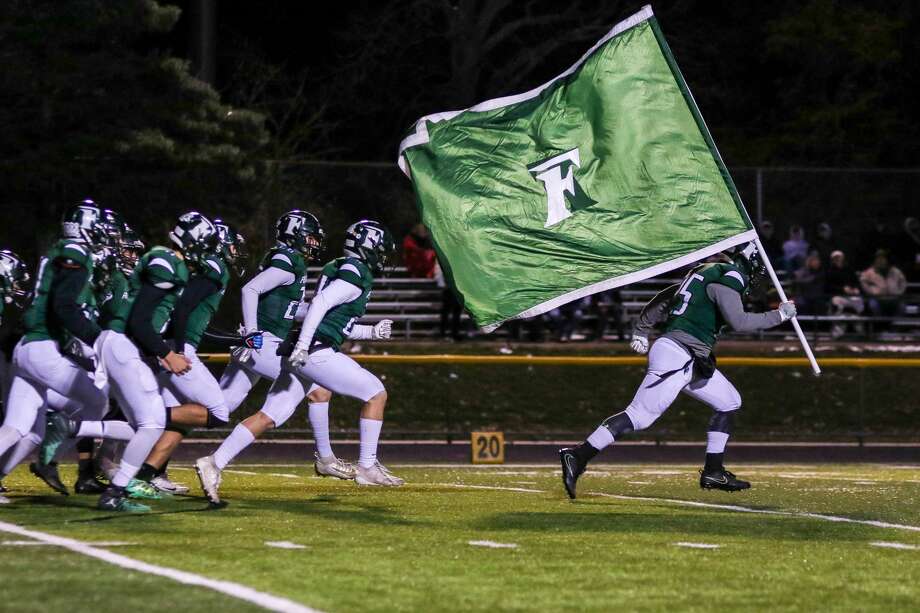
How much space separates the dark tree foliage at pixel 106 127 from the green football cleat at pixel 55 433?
1118 cm

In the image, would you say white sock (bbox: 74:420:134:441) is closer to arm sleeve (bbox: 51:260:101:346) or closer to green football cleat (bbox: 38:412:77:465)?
green football cleat (bbox: 38:412:77:465)

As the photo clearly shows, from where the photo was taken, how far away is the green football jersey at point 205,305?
11.5 m

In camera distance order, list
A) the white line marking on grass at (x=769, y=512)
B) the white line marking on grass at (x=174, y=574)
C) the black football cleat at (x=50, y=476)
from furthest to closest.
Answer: the black football cleat at (x=50, y=476) → the white line marking on grass at (x=769, y=512) → the white line marking on grass at (x=174, y=574)

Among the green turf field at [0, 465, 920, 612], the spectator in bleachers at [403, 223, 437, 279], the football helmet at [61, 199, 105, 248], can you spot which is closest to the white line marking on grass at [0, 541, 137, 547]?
the green turf field at [0, 465, 920, 612]

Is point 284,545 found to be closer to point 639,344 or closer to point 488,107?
point 488,107

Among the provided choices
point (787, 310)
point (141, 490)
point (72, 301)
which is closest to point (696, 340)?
point (787, 310)

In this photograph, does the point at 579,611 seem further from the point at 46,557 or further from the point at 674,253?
the point at 674,253

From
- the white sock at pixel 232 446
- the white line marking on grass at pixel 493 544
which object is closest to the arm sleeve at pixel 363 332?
the white sock at pixel 232 446

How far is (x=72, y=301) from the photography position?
35.1 feet

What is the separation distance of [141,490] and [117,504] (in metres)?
0.71

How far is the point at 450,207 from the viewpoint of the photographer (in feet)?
38.2

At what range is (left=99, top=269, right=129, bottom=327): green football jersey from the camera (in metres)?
11.3

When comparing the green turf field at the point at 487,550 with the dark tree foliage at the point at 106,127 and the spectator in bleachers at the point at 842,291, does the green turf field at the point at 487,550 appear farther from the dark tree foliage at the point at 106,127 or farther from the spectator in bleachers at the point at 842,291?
the spectator in bleachers at the point at 842,291

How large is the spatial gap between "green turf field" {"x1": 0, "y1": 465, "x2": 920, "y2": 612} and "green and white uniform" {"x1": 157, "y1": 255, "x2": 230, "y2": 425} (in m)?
0.68
